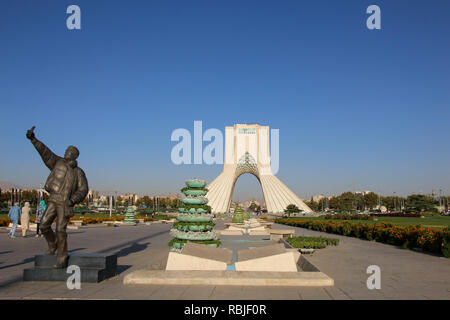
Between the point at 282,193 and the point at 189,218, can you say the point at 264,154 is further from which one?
the point at 189,218

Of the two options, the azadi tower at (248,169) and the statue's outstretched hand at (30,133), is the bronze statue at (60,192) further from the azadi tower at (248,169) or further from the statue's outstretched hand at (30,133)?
the azadi tower at (248,169)

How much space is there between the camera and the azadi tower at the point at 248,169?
44.5 m

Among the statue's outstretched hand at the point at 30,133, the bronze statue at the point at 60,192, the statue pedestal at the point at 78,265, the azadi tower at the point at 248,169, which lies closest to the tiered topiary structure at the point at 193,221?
the statue pedestal at the point at 78,265

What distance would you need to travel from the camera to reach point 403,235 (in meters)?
9.66

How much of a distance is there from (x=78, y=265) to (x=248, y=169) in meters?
47.8

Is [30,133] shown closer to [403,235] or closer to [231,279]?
[231,279]

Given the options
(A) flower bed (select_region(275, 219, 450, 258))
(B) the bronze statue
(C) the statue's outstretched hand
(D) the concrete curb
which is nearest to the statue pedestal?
(B) the bronze statue

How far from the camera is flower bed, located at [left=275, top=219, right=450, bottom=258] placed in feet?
25.8

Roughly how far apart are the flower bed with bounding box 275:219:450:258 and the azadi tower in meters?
29.3

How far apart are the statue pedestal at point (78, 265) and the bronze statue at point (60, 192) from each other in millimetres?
100

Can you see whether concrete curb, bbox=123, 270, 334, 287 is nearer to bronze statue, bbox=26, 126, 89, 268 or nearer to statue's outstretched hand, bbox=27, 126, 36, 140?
bronze statue, bbox=26, 126, 89, 268

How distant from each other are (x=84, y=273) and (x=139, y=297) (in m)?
1.22

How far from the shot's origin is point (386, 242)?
428 inches
